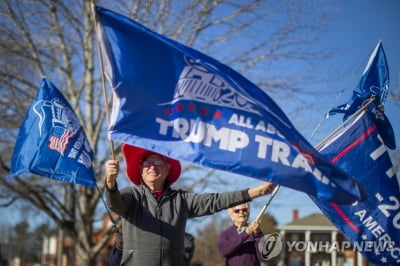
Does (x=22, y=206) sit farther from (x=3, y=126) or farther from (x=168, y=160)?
(x=168, y=160)

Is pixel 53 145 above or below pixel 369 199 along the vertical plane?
above

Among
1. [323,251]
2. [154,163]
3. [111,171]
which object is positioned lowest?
[323,251]

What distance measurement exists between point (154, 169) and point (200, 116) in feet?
1.89

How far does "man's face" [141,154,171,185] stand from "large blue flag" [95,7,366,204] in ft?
1.33

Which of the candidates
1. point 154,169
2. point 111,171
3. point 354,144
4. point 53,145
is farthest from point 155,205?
point 53,145

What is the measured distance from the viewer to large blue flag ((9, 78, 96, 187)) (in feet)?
22.8

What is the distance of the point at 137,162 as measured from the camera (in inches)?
183

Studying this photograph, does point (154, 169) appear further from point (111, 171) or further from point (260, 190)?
point (260, 190)

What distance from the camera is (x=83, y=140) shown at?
729 cm

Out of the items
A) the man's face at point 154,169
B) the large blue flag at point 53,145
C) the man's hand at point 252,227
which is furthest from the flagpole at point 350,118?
the large blue flag at point 53,145

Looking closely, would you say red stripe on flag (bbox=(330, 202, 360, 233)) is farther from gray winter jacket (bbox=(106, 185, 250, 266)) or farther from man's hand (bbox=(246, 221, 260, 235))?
gray winter jacket (bbox=(106, 185, 250, 266))

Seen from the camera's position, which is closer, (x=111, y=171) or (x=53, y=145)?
(x=111, y=171)

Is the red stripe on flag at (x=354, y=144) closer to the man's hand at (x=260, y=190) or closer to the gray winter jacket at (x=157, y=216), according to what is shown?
the man's hand at (x=260, y=190)

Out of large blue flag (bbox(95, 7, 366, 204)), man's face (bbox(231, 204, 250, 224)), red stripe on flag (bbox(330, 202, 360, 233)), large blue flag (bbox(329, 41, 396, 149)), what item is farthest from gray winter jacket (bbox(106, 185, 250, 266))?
large blue flag (bbox(329, 41, 396, 149))
